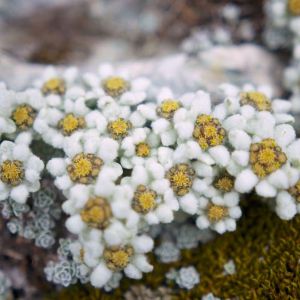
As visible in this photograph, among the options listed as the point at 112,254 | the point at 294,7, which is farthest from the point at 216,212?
the point at 294,7

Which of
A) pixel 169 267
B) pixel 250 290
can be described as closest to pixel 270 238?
pixel 250 290

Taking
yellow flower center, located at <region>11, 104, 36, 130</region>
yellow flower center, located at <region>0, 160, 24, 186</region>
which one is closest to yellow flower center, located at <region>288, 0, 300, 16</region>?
yellow flower center, located at <region>11, 104, 36, 130</region>

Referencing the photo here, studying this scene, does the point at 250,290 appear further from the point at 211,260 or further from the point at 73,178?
the point at 73,178

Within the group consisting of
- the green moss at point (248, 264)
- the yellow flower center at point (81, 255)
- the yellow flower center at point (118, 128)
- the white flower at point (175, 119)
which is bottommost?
the green moss at point (248, 264)

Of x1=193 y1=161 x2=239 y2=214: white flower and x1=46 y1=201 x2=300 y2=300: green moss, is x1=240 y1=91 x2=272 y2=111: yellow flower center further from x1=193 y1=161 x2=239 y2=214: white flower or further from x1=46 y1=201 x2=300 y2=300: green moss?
x1=46 y1=201 x2=300 y2=300: green moss

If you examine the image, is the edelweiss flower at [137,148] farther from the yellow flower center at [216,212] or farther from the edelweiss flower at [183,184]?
the yellow flower center at [216,212]

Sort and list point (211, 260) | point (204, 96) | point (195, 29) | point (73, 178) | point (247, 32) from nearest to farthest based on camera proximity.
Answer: point (73, 178) < point (204, 96) < point (211, 260) < point (247, 32) < point (195, 29)

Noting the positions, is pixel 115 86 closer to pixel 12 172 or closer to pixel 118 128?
pixel 118 128

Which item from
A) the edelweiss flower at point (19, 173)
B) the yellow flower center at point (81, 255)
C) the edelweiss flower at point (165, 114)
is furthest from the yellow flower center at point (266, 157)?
the edelweiss flower at point (19, 173)
